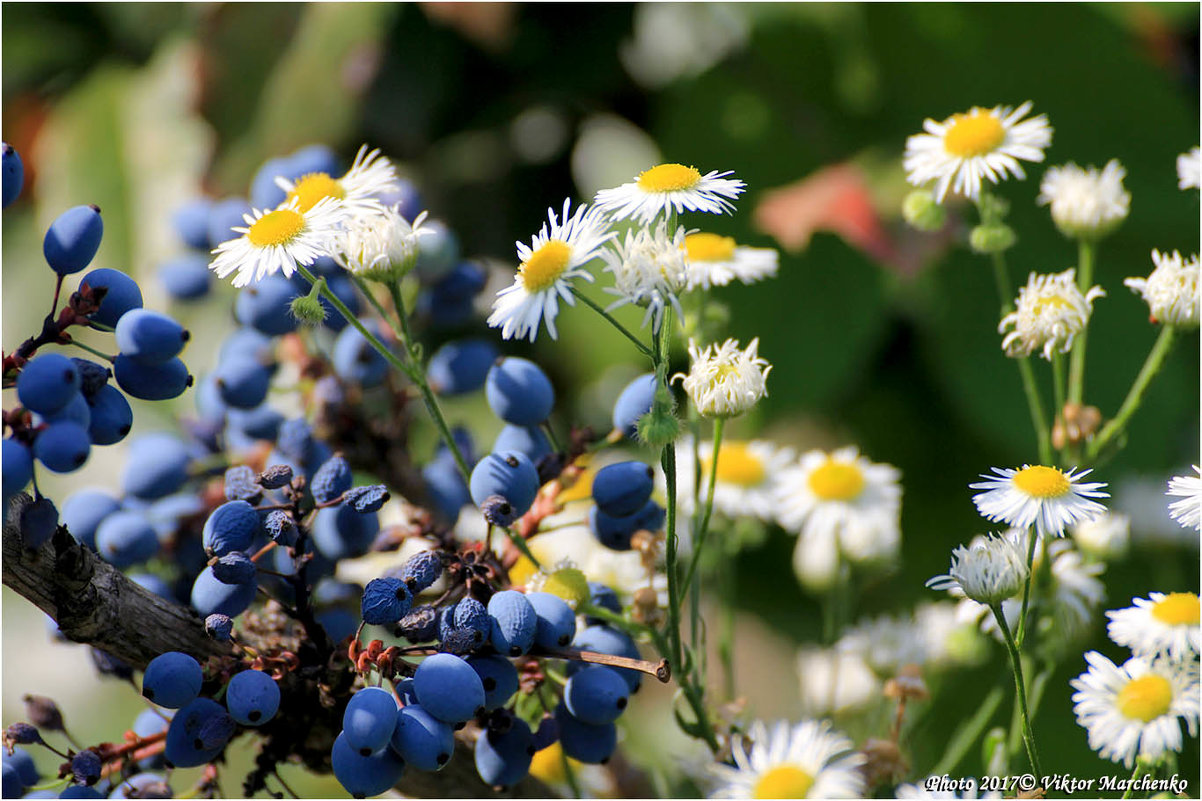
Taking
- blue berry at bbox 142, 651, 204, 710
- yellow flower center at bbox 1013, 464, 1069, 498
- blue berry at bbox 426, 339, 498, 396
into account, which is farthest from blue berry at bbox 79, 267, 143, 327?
yellow flower center at bbox 1013, 464, 1069, 498

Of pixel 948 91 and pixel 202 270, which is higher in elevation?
A: pixel 948 91

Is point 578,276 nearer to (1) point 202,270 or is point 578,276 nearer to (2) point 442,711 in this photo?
(2) point 442,711

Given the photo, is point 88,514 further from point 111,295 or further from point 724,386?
point 724,386

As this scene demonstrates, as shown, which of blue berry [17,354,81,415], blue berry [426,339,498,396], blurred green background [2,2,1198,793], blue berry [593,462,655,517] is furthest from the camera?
blurred green background [2,2,1198,793]

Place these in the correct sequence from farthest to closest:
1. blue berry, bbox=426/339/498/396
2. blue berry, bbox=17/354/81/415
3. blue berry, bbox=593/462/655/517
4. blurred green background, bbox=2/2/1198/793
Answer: blurred green background, bbox=2/2/1198/793 < blue berry, bbox=426/339/498/396 < blue berry, bbox=593/462/655/517 < blue berry, bbox=17/354/81/415

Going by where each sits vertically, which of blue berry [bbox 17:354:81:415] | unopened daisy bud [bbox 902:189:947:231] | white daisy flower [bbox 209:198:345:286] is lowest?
blue berry [bbox 17:354:81:415]

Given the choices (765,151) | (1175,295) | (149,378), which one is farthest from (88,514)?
(765,151)

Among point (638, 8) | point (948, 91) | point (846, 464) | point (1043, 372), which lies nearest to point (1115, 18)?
point (948, 91)

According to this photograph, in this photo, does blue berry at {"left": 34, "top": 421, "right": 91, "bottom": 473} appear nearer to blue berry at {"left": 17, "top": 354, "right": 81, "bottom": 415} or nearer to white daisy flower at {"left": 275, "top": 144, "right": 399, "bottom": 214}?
blue berry at {"left": 17, "top": 354, "right": 81, "bottom": 415}
